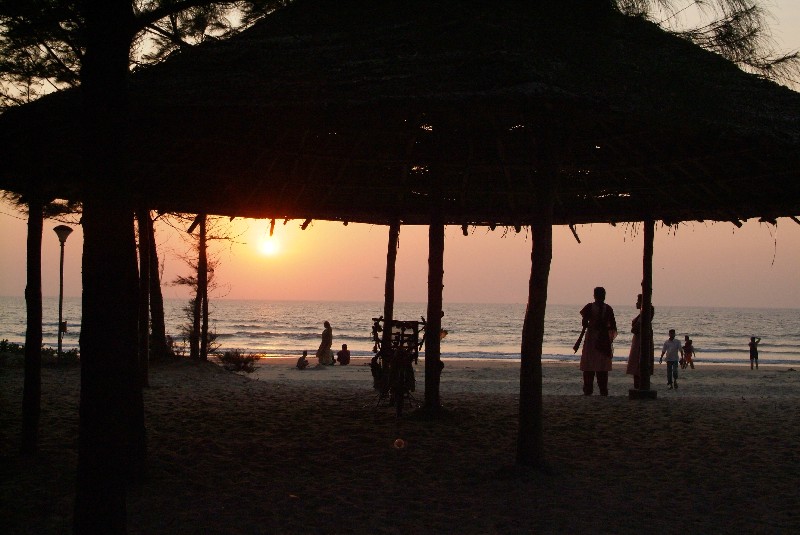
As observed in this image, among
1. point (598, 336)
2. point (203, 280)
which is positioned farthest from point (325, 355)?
point (598, 336)

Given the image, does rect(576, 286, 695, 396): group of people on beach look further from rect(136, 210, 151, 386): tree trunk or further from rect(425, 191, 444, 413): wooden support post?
rect(136, 210, 151, 386): tree trunk

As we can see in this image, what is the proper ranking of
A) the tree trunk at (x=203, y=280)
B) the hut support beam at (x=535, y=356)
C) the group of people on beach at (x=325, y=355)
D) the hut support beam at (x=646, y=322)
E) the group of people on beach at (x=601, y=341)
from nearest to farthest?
1. the hut support beam at (x=535, y=356)
2. the hut support beam at (x=646, y=322)
3. the group of people on beach at (x=601, y=341)
4. the tree trunk at (x=203, y=280)
5. the group of people on beach at (x=325, y=355)

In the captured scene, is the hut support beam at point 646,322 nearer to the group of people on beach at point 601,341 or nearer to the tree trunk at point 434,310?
the group of people on beach at point 601,341

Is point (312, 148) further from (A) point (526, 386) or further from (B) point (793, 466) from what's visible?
(B) point (793, 466)

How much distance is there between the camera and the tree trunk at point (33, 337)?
679cm

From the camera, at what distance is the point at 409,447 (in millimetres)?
7695

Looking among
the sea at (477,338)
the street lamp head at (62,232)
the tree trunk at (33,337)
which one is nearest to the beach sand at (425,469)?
the tree trunk at (33,337)

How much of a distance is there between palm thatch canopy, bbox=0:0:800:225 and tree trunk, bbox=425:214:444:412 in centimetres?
50

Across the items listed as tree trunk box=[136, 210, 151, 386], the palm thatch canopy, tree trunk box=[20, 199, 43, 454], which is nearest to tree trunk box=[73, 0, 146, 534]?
the palm thatch canopy

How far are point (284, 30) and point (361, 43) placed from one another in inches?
56.7

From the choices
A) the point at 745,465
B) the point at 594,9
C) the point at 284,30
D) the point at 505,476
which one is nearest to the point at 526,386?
the point at 505,476

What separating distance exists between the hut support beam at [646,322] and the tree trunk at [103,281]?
922 cm

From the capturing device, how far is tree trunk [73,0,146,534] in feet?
13.7

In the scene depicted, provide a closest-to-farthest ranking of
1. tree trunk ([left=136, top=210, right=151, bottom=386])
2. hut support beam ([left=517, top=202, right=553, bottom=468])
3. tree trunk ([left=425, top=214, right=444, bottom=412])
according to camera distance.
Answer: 1. hut support beam ([left=517, top=202, right=553, bottom=468])
2. tree trunk ([left=425, top=214, right=444, bottom=412])
3. tree trunk ([left=136, top=210, right=151, bottom=386])
